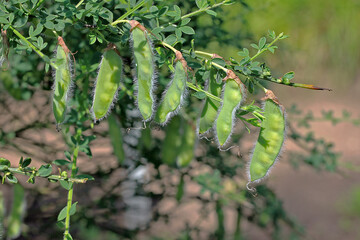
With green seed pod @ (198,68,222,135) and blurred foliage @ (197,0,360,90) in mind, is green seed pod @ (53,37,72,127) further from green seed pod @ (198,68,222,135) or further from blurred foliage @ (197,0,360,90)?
blurred foliage @ (197,0,360,90)

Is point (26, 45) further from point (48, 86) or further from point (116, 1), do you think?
point (48, 86)

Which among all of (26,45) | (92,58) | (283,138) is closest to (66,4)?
(26,45)

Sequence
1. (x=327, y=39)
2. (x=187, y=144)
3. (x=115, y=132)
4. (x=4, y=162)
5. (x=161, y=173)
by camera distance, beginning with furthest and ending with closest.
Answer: (x=327, y=39) → (x=161, y=173) → (x=187, y=144) → (x=115, y=132) → (x=4, y=162)

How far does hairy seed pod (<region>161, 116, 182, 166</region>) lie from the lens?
149cm

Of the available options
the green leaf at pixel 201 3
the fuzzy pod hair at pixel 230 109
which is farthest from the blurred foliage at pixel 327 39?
the fuzzy pod hair at pixel 230 109

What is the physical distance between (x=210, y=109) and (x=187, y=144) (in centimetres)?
55

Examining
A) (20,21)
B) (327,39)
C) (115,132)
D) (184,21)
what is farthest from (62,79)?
(327,39)

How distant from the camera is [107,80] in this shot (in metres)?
0.91

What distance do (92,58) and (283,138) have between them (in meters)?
0.47

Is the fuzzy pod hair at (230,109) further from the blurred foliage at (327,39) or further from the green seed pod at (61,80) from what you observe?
the blurred foliage at (327,39)

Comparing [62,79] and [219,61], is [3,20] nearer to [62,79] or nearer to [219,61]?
[62,79]

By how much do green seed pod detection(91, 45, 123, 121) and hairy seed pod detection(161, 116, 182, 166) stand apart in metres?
0.57

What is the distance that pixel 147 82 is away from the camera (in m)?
0.88

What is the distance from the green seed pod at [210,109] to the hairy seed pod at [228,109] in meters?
0.03
